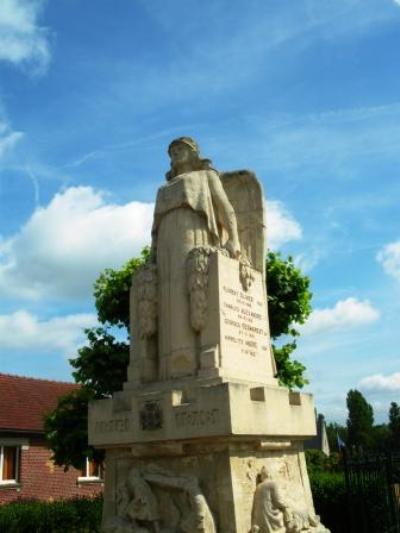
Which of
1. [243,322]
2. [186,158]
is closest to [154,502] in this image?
[243,322]

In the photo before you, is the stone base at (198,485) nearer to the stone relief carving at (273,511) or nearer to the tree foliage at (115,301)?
the stone relief carving at (273,511)

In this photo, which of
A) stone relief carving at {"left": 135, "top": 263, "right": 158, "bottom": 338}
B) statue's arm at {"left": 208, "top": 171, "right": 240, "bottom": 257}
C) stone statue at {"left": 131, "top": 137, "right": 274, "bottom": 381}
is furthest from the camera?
statue's arm at {"left": 208, "top": 171, "right": 240, "bottom": 257}

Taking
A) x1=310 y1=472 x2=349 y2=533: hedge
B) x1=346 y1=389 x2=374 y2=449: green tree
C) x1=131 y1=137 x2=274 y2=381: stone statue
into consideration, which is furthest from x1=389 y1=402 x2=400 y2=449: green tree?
x1=131 y1=137 x2=274 y2=381: stone statue

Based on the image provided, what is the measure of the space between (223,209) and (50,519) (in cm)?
1079

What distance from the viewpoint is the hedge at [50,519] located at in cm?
1468

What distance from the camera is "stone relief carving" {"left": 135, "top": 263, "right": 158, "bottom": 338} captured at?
24.9 feet

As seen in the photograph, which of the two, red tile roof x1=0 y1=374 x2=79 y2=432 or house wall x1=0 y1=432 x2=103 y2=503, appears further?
red tile roof x1=0 y1=374 x2=79 y2=432

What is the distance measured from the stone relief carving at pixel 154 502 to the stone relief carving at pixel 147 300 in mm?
1664

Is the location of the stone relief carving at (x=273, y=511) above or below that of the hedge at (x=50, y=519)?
above

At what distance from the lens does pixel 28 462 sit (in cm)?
2491

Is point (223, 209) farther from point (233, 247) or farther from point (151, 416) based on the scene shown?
point (151, 416)

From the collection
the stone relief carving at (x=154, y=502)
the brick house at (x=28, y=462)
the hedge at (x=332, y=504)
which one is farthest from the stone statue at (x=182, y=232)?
the brick house at (x=28, y=462)

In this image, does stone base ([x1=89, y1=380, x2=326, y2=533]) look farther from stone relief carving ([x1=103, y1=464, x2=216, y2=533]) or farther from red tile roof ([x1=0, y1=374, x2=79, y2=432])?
red tile roof ([x1=0, y1=374, x2=79, y2=432])

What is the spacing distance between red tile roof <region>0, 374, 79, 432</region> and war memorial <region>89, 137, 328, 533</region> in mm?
18132
